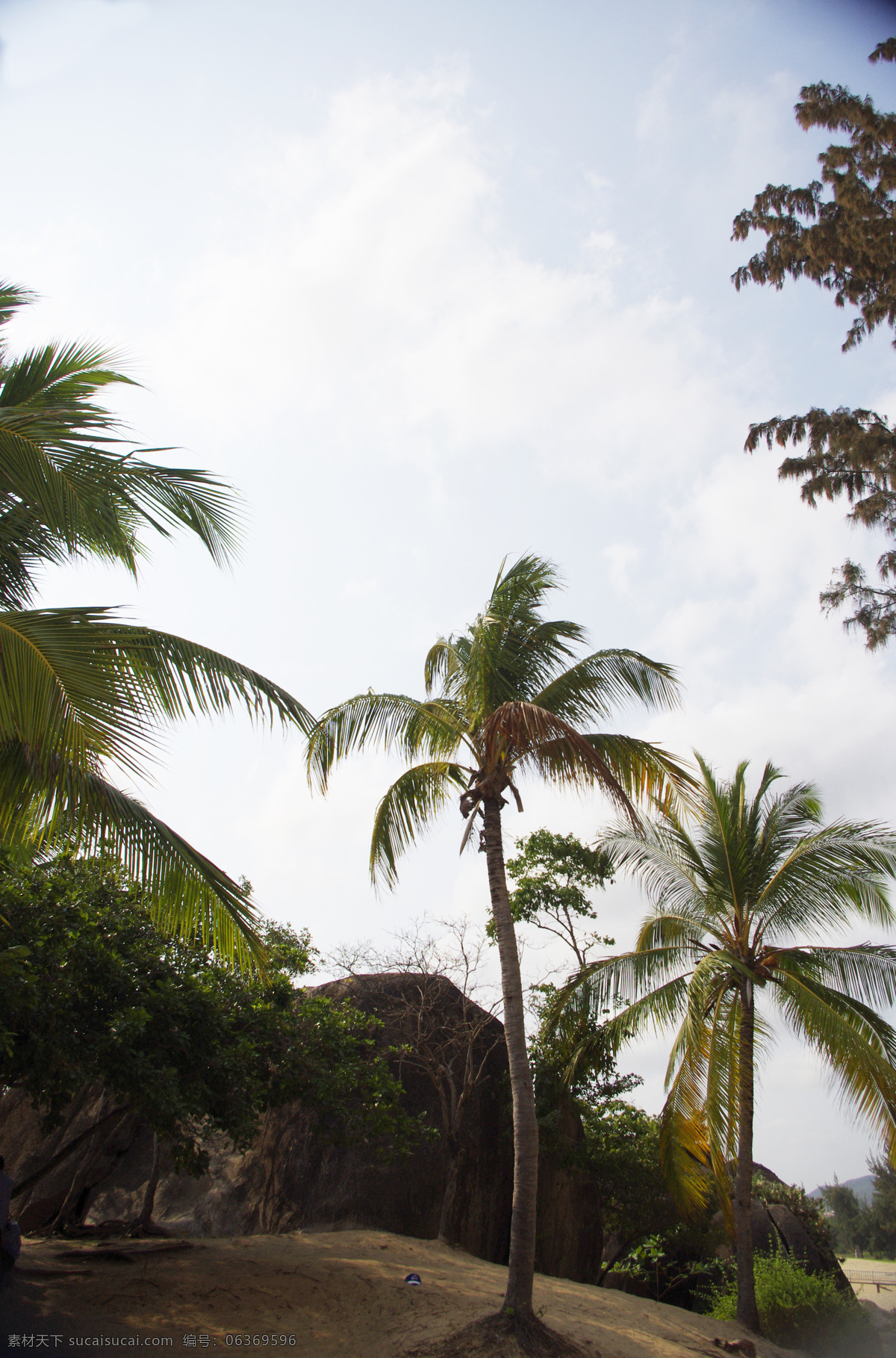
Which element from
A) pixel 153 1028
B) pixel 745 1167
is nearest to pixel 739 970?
pixel 745 1167

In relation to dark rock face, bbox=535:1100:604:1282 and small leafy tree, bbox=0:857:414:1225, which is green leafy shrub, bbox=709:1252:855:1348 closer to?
dark rock face, bbox=535:1100:604:1282

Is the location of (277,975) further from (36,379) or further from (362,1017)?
(36,379)

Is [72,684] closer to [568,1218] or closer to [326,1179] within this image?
[326,1179]

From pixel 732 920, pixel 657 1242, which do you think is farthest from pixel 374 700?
pixel 657 1242

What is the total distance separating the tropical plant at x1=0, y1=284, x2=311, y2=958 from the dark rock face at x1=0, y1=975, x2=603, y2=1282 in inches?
339

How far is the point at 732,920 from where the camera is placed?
Result: 13141 mm

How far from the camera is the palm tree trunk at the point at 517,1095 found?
29.0ft

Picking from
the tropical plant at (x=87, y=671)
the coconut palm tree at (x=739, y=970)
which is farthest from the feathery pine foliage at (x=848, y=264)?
the tropical plant at (x=87, y=671)

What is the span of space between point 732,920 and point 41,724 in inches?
444

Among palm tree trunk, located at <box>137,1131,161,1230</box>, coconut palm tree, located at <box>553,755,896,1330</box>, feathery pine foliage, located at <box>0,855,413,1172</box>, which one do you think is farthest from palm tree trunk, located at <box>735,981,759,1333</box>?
palm tree trunk, located at <box>137,1131,161,1230</box>

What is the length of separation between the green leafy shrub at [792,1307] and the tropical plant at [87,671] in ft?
40.4

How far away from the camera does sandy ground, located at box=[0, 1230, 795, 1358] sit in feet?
27.5

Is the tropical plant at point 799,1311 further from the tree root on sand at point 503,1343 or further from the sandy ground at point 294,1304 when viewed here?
the tree root on sand at point 503,1343

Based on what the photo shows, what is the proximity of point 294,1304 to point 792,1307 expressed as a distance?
27.5ft
